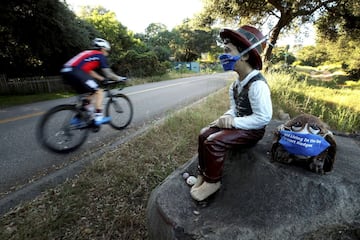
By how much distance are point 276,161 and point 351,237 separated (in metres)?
0.65

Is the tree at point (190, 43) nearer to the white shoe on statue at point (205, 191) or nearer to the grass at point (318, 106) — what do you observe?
the grass at point (318, 106)

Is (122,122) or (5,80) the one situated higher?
(5,80)

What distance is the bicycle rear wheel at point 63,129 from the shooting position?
155 inches

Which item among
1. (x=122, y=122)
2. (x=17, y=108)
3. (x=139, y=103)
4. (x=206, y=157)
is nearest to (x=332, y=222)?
(x=206, y=157)

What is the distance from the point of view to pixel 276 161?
1.95 metres

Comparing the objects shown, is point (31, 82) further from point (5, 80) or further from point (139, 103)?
point (139, 103)

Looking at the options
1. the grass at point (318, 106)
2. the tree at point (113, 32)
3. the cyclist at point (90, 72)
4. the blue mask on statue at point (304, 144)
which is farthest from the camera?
the tree at point (113, 32)

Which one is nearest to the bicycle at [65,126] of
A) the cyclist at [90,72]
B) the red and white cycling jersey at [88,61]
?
the cyclist at [90,72]

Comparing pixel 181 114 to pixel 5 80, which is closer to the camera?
pixel 181 114

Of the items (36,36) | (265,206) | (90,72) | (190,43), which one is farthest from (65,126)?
(190,43)

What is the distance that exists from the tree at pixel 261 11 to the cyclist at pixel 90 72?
32.3 ft

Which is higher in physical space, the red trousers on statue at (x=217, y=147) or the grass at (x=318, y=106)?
the red trousers on statue at (x=217, y=147)

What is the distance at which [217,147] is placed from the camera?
1846mm

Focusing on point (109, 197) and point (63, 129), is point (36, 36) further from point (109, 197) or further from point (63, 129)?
point (109, 197)
